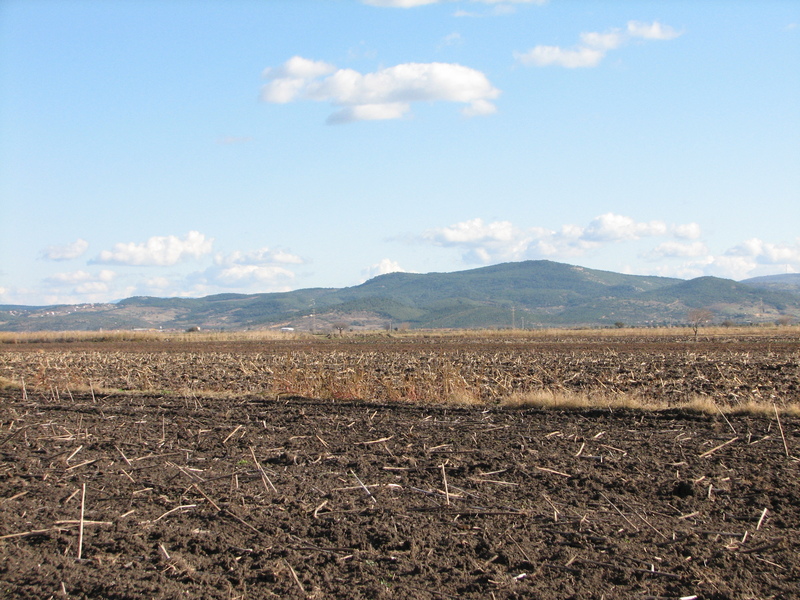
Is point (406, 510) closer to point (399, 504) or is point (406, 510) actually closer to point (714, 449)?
point (399, 504)

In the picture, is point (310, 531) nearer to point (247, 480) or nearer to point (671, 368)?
point (247, 480)

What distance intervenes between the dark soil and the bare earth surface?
0.10 feet

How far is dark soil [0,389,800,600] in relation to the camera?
6.05m

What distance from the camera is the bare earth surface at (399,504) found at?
6.07 meters

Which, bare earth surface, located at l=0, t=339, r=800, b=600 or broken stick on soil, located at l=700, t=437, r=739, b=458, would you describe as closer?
bare earth surface, located at l=0, t=339, r=800, b=600

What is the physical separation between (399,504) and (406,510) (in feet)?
0.85

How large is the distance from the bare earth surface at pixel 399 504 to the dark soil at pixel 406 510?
0.10 feet

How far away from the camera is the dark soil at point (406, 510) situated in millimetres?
6055

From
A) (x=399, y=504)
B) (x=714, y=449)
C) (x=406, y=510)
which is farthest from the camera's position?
(x=714, y=449)

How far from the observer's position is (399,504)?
324 inches

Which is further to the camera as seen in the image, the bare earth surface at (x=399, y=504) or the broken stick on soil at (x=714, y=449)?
the broken stick on soil at (x=714, y=449)

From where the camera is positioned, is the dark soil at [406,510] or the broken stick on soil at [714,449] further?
the broken stick on soil at [714,449]

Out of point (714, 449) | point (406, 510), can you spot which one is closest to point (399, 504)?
point (406, 510)

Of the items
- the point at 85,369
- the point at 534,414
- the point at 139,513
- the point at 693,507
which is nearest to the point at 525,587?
the point at 693,507
